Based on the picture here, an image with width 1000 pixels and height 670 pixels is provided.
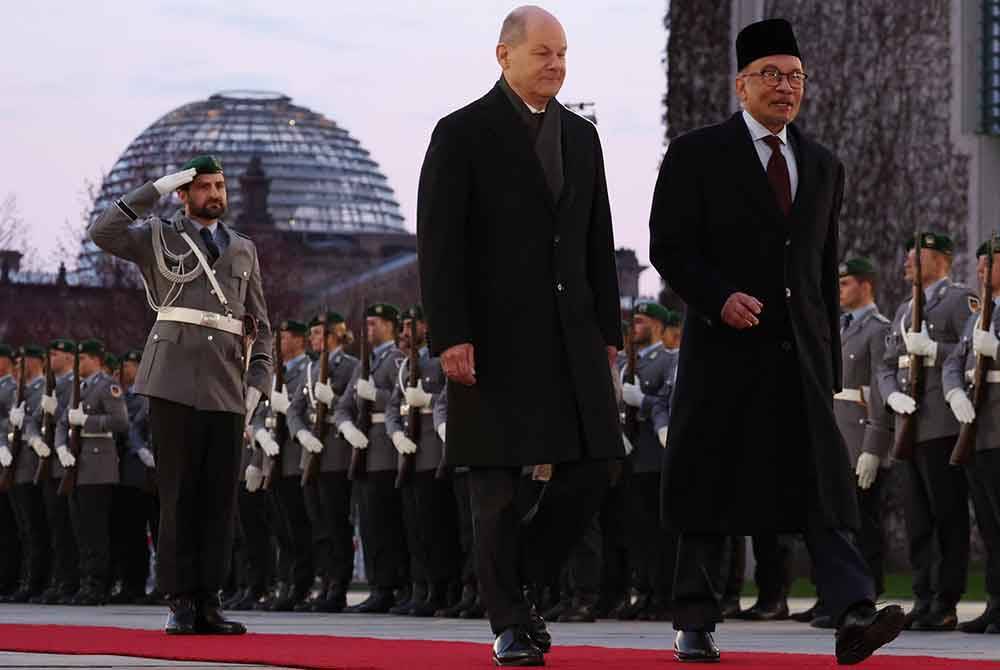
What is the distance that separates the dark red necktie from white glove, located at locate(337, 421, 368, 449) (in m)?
8.11

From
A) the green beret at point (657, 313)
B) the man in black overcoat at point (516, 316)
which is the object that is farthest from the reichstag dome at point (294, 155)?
the man in black overcoat at point (516, 316)

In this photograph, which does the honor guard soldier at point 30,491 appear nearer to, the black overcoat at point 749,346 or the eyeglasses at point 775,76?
the black overcoat at point 749,346

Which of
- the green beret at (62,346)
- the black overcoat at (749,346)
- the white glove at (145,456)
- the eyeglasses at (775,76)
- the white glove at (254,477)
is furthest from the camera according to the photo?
the green beret at (62,346)

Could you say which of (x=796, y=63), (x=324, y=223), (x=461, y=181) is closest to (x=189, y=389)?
(x=461, y=181)

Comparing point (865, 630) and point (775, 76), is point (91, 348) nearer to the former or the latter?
point (775, 76)

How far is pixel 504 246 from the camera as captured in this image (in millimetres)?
7477

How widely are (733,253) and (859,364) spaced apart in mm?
5406

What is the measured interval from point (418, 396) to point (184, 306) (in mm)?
4970

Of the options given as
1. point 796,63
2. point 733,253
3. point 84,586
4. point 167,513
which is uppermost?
point 796,63

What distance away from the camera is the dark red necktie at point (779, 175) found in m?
7.48

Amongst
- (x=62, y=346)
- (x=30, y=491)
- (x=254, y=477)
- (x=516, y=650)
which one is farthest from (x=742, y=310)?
(x=30, y=491)

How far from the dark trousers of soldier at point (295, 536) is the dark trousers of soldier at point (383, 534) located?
0.81 m

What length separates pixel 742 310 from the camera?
723 cm

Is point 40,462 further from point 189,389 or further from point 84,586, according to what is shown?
point 189,389
